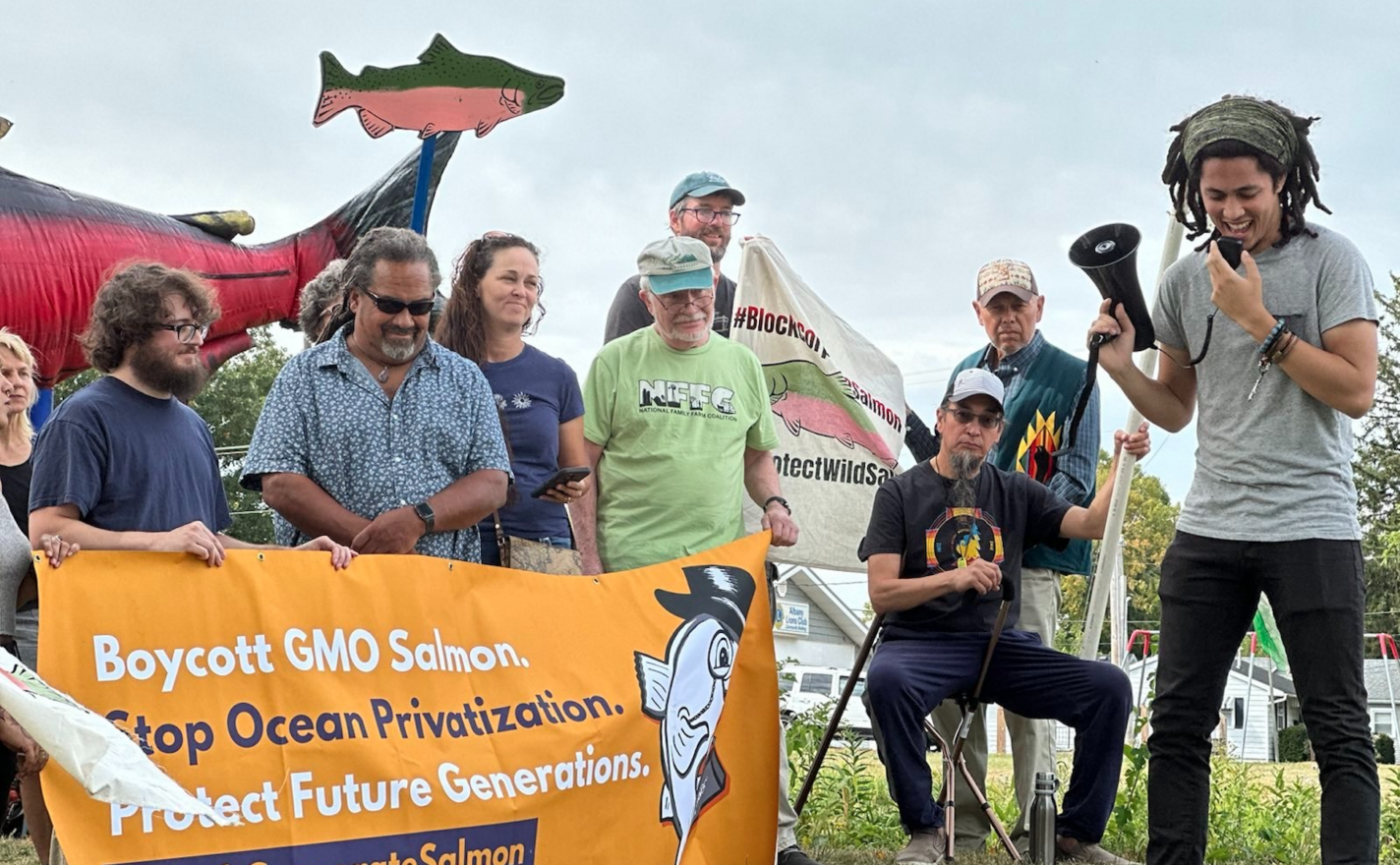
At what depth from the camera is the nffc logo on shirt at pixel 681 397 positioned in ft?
17.2

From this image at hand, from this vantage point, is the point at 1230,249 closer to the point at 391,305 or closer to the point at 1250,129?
the point at 1250,129

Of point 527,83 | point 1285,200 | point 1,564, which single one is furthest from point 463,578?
point 527,83

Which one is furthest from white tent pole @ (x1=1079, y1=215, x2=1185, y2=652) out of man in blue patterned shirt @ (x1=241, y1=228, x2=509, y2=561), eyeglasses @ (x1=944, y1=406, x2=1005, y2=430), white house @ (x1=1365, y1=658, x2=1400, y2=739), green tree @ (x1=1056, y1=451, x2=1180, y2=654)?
green tree @ (x1=1056, y1=451, x2=1180, y2=654)

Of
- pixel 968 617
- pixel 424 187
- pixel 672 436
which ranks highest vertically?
pixel 424 187

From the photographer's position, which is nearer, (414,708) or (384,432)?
(414,708)

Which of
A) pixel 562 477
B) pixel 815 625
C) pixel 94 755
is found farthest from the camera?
pixel 815 625

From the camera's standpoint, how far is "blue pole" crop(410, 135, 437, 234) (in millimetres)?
6711

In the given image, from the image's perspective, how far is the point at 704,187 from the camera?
253 inches

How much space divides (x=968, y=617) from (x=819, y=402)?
1.63 metres

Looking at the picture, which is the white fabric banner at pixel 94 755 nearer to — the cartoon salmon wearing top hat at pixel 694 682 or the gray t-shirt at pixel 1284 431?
the cartoon salmon wearing top hat at pixel 694 682

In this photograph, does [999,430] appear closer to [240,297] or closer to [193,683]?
[193,683]

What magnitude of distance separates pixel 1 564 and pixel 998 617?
3246mm

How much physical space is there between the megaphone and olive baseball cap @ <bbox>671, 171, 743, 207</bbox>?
8.01 feet

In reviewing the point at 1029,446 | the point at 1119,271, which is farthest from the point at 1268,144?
the point at 1029,446
